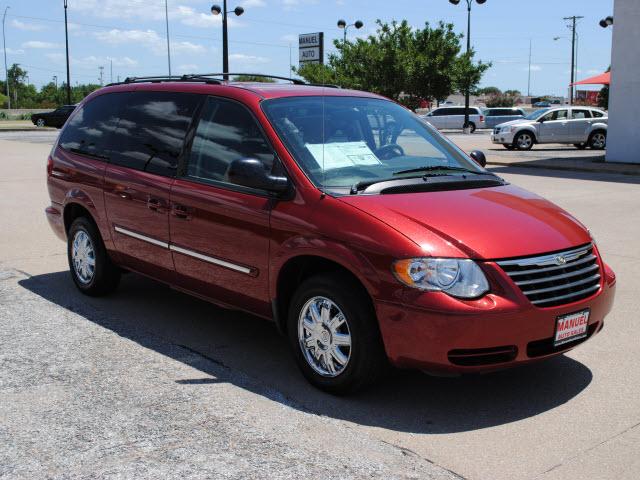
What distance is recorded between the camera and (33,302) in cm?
688

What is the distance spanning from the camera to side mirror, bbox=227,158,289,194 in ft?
16.0

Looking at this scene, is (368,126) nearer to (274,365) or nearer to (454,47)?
(274,365)

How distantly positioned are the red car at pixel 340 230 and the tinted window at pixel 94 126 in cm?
4

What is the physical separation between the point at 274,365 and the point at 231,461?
150 centimetres

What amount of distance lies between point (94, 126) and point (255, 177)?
2.65 m

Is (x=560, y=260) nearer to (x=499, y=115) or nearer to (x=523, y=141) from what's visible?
(x=523, y=141)

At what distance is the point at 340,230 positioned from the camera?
457 centimetres

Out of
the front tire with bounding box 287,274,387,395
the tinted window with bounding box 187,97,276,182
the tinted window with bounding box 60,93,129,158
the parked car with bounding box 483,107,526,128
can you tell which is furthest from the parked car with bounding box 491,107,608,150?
the front tire with bounding box 287,274,387,395

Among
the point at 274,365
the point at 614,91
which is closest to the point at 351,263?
the point at 274,365

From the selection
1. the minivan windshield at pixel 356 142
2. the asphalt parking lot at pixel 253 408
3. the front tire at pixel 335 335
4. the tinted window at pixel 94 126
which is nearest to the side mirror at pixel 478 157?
the minivan windshield at pixel 356 142

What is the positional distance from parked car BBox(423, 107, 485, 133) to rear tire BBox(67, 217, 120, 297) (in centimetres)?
4453

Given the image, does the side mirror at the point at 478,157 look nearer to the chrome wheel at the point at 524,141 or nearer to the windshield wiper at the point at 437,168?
the windshield wiper at the point at 437,168

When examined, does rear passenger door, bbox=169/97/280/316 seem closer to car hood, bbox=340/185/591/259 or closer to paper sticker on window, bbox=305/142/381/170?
paper sticker on window, bbox=305/142/381/170

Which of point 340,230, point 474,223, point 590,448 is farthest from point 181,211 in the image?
point 590,448
